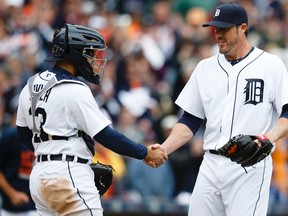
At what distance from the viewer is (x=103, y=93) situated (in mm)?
13203

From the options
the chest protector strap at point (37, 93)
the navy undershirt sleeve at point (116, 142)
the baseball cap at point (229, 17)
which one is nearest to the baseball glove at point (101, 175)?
the navy undershirt sleeve at point (116, 142)

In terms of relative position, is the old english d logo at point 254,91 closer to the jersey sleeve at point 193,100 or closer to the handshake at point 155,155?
the jersey sleeve at point 193,100

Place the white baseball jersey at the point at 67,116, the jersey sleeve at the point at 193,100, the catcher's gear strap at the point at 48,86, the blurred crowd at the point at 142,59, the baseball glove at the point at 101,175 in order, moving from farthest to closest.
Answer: the blurred crowd at the point at 142,59, the jersey sleeve at the point at 193,100, the baseball glove at the point at 101,175, the catcher's gear strap at the point at 48,86, the white baseball jersey at the point at 67,116

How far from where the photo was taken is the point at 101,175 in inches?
291

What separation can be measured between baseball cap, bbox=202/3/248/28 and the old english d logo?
0.51m

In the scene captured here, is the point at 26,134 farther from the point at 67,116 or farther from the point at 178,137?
the point at 178,137

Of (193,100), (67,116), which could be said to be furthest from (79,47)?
(193,100)

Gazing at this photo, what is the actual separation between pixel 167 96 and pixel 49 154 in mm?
6443

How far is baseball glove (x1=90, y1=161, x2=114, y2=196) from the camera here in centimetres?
736

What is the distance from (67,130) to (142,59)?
22.5 feet

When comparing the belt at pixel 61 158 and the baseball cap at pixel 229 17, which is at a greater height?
the baseball cap at pixel 229 17

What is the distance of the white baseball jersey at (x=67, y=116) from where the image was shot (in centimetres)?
696

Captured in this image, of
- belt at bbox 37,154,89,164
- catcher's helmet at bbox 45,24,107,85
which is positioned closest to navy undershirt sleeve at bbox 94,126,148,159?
belt at bbox 37,154,89,164

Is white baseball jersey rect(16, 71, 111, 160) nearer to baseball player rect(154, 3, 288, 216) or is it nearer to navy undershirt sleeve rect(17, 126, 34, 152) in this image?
navy undershirt sleeve rect(17, 126, 34, 152)
